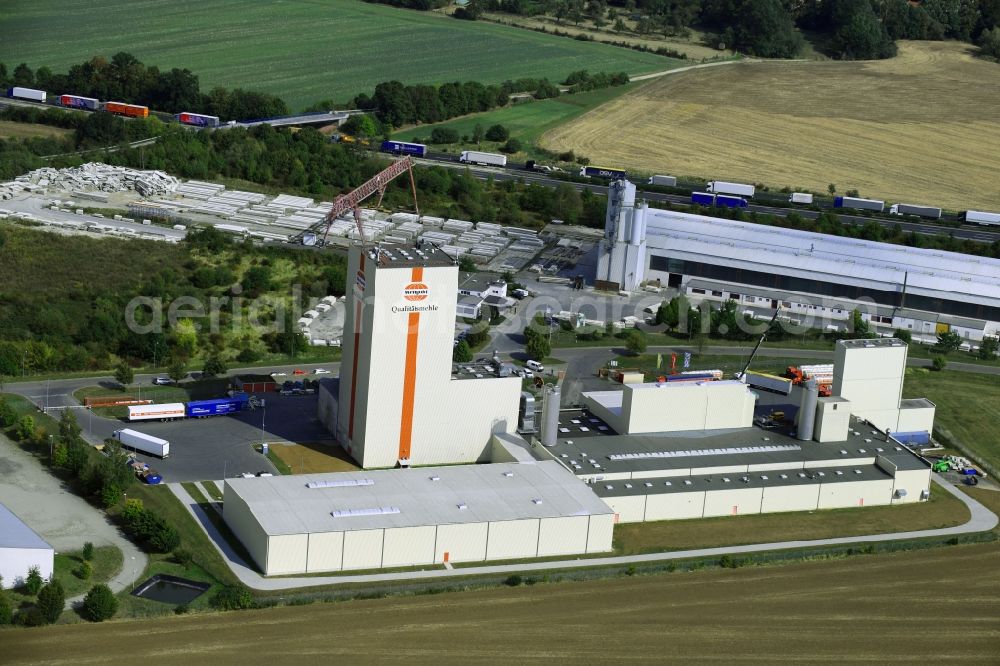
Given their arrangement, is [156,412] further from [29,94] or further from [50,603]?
[29,94]

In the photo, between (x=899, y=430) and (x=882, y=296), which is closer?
(x=899, y=430)

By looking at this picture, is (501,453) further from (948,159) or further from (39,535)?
(948,159)

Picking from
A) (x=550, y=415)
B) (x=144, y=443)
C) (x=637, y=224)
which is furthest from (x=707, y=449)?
(x=637, y=224)

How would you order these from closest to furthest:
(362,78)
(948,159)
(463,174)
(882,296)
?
(882,296)
(463,174)
(948,159)
(362,78)

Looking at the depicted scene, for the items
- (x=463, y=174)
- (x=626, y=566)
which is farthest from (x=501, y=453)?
(x=463, y=174)

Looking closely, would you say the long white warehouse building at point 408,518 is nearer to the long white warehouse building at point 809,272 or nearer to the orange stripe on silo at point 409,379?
the orange stripe on silo at point 409,379

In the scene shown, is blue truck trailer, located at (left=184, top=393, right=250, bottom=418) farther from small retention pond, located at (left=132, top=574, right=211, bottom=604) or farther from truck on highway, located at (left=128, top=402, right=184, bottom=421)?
small retention pond, located at (left=132, top=574, right=211, bottom=604)

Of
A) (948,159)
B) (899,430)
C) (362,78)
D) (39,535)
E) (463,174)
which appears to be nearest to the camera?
(39,535)

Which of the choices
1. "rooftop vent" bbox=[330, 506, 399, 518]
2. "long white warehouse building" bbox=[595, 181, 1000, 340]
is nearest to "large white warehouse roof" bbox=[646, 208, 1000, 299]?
"long white warehouse building" bbox=[595, 181, 1000, 340]
